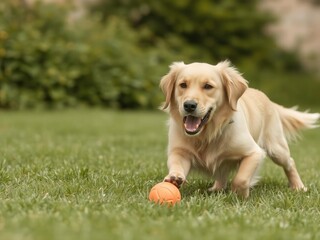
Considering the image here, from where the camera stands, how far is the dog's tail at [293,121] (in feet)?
19.8

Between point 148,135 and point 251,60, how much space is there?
1222 cm

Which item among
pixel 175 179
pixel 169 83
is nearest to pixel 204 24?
pixel 169 83

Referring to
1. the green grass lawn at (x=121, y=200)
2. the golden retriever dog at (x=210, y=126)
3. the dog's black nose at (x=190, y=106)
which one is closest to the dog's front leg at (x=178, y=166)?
the golden retriever dog at (x=210, y=126)

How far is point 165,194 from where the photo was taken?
4.01 m

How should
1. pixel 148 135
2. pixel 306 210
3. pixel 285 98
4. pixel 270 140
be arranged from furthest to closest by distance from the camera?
1. pixel 285 98
2. pixel 148 135
3. pixel 270 140
4. pixel 306 210

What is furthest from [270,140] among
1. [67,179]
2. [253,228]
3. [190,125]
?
[253,228]

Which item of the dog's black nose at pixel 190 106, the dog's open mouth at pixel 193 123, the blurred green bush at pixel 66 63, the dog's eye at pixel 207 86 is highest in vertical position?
the dog's eye at pixel 207 86

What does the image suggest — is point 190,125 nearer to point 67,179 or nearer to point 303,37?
point 67,179

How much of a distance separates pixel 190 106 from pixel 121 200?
863 mm

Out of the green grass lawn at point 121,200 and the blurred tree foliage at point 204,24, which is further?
the blurred tree foliage at point 204,24

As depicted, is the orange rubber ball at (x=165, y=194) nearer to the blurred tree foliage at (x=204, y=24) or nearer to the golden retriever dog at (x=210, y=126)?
the golden retriever dog at (x=210, y=126)

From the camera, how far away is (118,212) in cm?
350

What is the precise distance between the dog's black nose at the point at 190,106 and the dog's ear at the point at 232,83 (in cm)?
38

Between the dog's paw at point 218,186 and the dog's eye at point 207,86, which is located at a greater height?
the dog's eye at point 207,86
